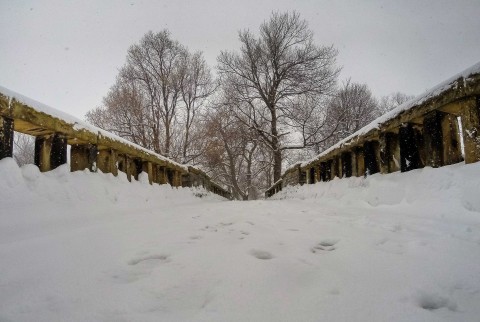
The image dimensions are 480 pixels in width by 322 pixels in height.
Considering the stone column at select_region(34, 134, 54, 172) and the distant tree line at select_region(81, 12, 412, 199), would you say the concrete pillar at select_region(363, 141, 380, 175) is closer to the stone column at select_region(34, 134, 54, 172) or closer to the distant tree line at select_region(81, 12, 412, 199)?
the stone column at select_region(34, 134, 54, 172)

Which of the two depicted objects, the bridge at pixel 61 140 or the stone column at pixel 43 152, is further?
the stone column at pixel 43 152

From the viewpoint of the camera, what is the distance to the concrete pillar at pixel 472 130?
75.2 inches

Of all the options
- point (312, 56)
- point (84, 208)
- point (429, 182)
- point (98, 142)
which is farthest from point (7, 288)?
point (312, 56)

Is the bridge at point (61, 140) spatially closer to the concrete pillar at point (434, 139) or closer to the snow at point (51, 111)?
the snow at point (51, 111)

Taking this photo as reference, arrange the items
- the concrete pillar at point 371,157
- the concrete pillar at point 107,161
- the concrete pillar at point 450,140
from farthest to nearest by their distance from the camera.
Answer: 1. the concrete pillar at point 371,157
2. the concrete pillar at point 107,161
3. the concrete pillar at point 450,140

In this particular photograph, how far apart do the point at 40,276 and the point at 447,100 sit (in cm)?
283

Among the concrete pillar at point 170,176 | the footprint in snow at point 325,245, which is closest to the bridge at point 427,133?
the footprint in snow at point 325,245

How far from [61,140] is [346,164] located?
4.02m

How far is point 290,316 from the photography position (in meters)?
0.81

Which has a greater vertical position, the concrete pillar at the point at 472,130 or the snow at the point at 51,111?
the snow at the point at 51,111

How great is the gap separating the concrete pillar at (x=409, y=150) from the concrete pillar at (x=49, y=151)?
11.4 ft

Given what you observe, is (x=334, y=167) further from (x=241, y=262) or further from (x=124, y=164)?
(x=241, y=262)

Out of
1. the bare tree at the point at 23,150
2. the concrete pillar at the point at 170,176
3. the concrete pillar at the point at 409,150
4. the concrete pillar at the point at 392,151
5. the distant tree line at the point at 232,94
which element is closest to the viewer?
the concrete pillar at the point at 409,150

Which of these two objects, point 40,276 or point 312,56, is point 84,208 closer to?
point 40,276
